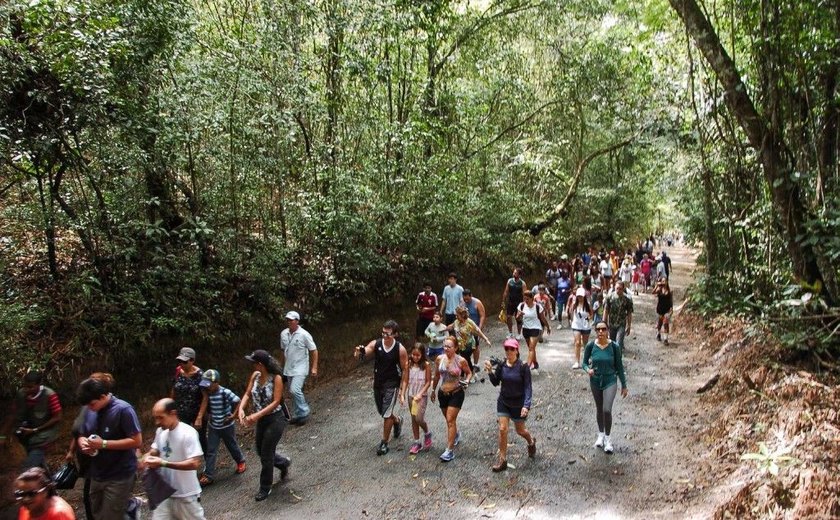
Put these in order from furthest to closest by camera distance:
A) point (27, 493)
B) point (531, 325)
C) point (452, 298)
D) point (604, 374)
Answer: point (452, 298), point (531, 325), point (604, 374), point (27, 493)

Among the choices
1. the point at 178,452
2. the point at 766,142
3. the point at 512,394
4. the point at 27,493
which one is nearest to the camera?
the point at 27,493

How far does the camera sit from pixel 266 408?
5.92m

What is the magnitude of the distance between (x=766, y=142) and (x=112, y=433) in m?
9.02

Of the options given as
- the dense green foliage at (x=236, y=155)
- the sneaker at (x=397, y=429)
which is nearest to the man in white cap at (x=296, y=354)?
the sneaker at (x=397, y=429)

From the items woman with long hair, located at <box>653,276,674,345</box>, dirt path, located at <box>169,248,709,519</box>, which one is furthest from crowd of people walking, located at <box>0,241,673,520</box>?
woman with long hair, located at <box>653,276,674,345</box>

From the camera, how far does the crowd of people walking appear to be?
452 cm

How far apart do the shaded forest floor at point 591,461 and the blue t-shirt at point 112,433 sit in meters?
1.73

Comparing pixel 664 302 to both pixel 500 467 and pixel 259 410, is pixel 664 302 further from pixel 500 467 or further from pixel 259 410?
pixel 259 410

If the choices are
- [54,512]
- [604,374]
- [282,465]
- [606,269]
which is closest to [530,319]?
[604,374]

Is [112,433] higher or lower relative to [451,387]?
higher

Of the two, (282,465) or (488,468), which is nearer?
(282,465)

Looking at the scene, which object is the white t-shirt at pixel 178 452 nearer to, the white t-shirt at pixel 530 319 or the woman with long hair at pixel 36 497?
the woman with long hair at pixel 36 497

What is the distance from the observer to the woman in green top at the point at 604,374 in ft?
22.9

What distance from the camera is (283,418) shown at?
20.1 feet
